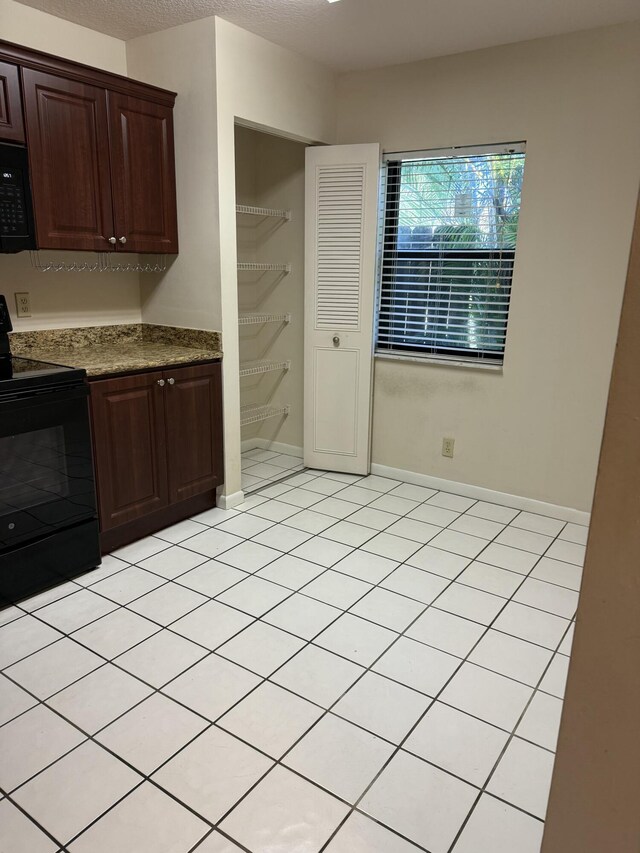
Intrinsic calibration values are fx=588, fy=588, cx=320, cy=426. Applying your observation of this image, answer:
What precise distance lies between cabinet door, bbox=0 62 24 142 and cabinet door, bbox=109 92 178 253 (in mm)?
451

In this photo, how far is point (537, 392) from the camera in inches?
132

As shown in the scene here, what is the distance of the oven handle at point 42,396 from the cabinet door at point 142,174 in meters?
0.87

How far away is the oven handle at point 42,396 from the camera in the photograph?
2.27 metres

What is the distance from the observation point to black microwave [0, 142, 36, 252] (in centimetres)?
245

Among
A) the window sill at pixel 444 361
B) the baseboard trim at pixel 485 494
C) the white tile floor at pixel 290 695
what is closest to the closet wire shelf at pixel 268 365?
the window sill at pixel 444 361

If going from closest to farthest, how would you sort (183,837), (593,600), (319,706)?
(593,600) → (183,837) → (319,706)

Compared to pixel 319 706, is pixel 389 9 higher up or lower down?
higher up

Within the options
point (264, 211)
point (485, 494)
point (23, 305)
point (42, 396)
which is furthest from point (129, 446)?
point (485, 494)

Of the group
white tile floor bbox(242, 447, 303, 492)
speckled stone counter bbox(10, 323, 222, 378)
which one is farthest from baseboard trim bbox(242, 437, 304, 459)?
speckled stone counter bbox(10, 323, 222, 378)

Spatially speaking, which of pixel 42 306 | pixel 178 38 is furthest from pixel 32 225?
pixel 178 38

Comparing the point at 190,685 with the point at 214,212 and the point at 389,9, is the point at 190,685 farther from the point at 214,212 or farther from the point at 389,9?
the point at 389,9

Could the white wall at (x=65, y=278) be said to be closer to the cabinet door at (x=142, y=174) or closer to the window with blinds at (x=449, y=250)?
the cabinet door at (x=142, y=174)

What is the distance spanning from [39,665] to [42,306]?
1808mm

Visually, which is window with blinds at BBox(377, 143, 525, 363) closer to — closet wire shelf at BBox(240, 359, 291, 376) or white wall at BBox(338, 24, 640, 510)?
white wall at BBox(338, 24, 640, 510)
